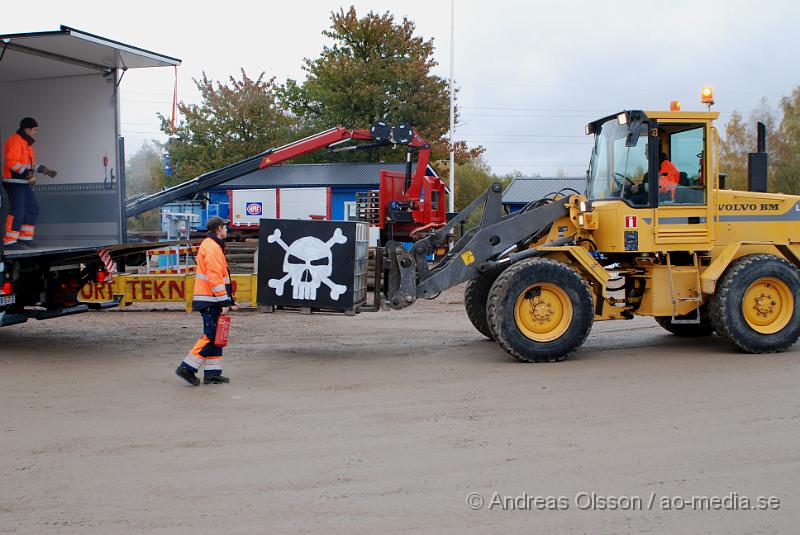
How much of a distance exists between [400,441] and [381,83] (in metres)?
30.3


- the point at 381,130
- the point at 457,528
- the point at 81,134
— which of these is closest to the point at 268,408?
the point at 457,528

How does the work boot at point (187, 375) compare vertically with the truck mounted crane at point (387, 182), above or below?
below

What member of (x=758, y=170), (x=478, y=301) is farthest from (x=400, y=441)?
(x=758, y=170)

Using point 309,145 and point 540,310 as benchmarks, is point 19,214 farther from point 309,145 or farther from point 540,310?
point 309,145

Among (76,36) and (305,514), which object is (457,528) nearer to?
(305,514)

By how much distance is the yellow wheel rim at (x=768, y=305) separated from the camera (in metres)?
9.84

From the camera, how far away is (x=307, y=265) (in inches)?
391

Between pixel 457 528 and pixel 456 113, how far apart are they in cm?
3229

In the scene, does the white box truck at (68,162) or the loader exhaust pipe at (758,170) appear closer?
the loader exhaust pipe at (758,170)

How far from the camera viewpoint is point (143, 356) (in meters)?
10.3

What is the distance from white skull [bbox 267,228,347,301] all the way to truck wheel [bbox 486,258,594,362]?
2.11 meters

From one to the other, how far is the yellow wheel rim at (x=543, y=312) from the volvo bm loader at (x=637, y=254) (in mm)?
12

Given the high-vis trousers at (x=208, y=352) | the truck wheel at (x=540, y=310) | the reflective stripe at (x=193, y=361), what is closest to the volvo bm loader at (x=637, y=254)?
the truck wheel at (x=540, y=310)

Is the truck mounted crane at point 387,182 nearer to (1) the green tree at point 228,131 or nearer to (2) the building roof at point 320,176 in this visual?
(2) the building roof at point 320,176
